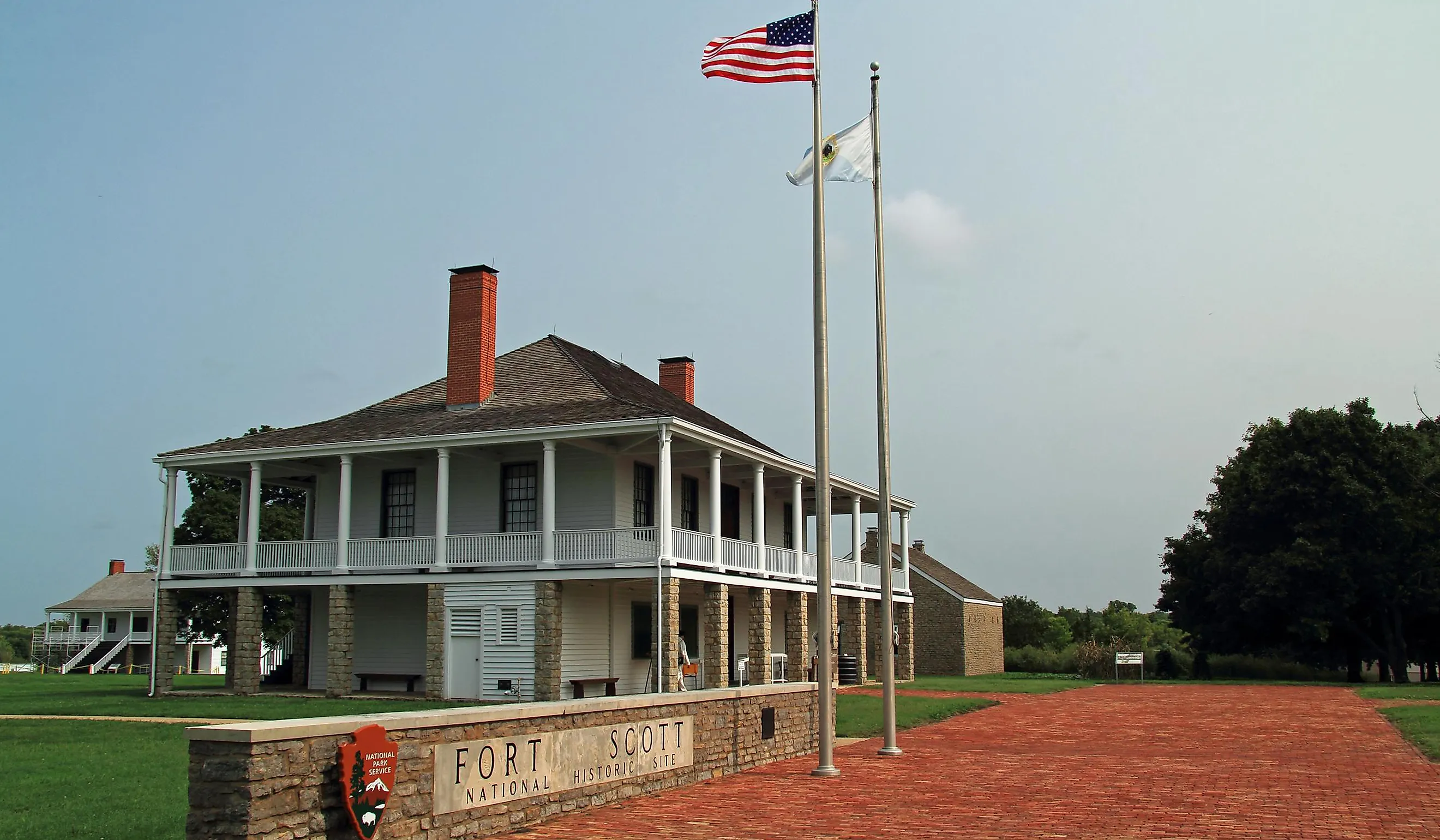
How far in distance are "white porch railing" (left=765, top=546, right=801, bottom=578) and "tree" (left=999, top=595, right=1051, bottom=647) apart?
123ft

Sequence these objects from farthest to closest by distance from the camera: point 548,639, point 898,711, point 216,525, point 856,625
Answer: point 216,525 → point 856,625 → point 548,639 → point 898,711

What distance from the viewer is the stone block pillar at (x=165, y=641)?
92.1 ft

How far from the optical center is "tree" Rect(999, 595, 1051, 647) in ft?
216

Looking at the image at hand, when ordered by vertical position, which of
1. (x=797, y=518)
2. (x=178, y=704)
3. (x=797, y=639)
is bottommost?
Answer: (x=178, y=704)

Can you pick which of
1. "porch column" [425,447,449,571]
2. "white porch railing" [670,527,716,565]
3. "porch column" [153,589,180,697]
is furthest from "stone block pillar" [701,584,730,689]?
"porch column" [153,589,180,697]

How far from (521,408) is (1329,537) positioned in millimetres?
26512

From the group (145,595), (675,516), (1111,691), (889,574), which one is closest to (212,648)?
(145,595)

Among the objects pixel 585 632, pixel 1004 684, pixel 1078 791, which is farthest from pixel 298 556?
pixel 1078 791

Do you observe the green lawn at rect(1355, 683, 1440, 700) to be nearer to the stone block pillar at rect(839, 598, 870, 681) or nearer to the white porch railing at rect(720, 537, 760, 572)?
the stone block pillar at rect(839, 598, 870, 681)

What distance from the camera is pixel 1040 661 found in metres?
52.4

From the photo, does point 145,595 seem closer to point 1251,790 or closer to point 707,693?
point 707,693

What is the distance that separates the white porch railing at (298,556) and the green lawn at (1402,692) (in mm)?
24534

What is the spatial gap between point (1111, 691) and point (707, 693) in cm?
2183

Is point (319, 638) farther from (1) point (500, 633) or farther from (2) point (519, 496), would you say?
(1) point (500, 633)
